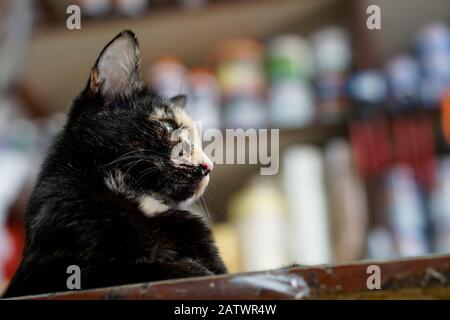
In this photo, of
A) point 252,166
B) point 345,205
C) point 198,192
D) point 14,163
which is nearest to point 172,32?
point 252,166

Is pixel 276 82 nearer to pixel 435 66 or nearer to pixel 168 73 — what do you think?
pixel 168 73

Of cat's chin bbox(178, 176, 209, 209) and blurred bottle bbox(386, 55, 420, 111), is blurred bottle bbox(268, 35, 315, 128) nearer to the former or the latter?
blurred bottle bbox(386, 55, 420, 111)

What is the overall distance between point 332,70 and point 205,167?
1368 millimetres

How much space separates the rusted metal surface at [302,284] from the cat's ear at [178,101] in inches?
12.8

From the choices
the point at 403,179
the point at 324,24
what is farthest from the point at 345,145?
the point at 324,24

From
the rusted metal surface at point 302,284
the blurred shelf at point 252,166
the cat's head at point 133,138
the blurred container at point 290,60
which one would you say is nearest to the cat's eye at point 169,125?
the cat's head at point 133,138

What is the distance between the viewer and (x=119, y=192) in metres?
0.73

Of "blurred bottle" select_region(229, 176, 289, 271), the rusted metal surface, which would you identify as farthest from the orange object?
the rusted metal surface

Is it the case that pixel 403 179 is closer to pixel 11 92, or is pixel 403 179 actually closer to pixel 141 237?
pixel 11 92

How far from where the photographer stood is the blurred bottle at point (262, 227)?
2.00m

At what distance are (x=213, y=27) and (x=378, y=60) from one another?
0.48 m

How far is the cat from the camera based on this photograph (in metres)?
0.67

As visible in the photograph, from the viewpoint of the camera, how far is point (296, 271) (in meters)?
0.55
